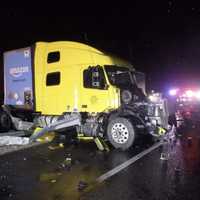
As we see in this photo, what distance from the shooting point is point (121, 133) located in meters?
9.60

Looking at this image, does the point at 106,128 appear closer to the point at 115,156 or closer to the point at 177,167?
the point at 115,156

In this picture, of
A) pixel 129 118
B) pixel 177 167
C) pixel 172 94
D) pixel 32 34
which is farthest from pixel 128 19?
pixel 177 167

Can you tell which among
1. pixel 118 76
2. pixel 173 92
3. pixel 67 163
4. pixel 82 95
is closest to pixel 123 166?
pixel 67 163

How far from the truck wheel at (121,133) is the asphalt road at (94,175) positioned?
0.31 m

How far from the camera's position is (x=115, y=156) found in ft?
28.0

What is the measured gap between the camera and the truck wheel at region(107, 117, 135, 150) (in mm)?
9469

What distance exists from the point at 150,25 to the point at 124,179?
2580 cm

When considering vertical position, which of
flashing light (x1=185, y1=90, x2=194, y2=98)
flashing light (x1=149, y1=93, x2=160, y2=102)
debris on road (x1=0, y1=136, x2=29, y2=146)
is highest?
flashing light (x1=185, y1=90, x2=194, y2=98)

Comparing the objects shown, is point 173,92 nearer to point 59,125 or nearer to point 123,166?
point 59,125

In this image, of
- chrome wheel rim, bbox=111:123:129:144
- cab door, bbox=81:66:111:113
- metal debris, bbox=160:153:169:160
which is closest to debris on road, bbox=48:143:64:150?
cab door, bbox=81:66:111:113

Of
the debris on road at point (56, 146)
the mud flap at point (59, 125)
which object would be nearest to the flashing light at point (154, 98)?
the mud flap at point (59, 125)

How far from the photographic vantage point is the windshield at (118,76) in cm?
1049

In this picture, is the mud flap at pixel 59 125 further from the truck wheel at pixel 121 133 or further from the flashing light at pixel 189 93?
the flashing light at pixel 189 93

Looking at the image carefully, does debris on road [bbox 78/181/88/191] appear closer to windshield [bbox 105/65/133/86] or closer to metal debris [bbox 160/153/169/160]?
metal debris [bbox 160/153/169/160]
